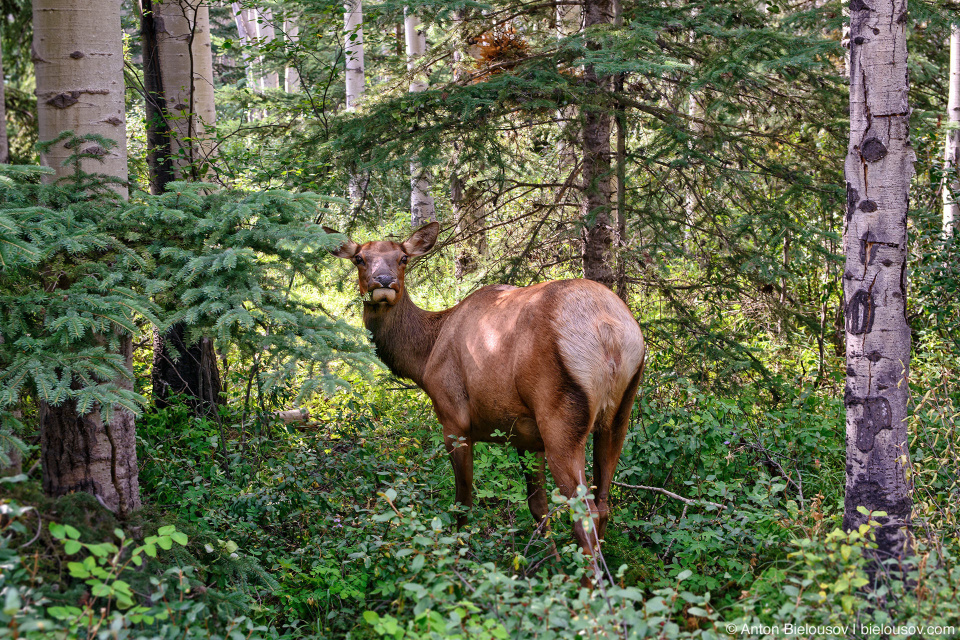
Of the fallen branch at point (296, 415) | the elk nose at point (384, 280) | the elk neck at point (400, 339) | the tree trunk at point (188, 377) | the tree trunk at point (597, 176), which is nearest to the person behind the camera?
the elk nose at point (384, 280)

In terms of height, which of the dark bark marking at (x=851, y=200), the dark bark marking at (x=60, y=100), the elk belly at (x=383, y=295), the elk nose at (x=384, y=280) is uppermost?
the dark bark marking at (x=60, y=100)

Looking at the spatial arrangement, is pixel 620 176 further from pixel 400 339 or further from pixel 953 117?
pixel 953 117

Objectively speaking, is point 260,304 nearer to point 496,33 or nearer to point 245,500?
point 245,500

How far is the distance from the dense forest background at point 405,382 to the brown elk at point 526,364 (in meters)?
0.39

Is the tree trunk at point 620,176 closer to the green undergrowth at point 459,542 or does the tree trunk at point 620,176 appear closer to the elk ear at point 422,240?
the green undergrowth at point 459,542

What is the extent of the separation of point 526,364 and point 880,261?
7.94 feet

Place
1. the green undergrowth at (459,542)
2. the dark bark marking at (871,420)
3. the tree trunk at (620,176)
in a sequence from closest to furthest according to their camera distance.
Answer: the green undergrowth at (459,542)
the dark bark marking at (871,420)
the tree trunk at (620,176)

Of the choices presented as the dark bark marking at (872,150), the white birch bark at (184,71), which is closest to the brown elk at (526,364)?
the dark bark marking at (872,150)

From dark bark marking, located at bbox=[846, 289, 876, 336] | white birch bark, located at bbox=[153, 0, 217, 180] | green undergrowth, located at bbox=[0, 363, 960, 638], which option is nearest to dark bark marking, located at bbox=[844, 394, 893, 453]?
dark bark marking, located at bbox=[846, 289, 876, 336]

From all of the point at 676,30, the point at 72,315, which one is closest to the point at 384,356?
the point at 72,315

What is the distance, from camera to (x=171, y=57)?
25.7ft

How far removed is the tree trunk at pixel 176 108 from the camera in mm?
7621

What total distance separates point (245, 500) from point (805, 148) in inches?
259

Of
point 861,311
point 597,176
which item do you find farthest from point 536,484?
point 597,176
